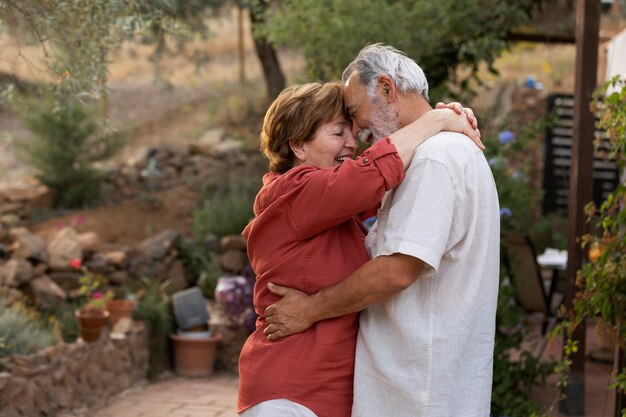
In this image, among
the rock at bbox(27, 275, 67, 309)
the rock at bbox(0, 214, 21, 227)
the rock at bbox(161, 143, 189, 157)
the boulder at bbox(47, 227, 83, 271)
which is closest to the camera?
the rock at bbox(27, 275, 67, 309)

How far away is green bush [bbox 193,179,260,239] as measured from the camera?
336 inches

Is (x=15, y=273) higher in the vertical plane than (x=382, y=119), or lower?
lower

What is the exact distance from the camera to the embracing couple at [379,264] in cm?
218

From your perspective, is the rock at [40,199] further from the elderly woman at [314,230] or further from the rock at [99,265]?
the elderly woman at [314,230]

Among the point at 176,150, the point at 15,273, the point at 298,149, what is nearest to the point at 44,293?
the point at 15,273

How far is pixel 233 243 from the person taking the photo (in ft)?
26.3

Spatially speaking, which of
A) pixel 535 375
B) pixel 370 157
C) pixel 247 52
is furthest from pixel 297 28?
pixel 247 52

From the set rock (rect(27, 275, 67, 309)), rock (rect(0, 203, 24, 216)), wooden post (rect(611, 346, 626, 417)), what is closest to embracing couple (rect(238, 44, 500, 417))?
wooden post (rect(611, 346, 626, 417))

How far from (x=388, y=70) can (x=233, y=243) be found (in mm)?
5813

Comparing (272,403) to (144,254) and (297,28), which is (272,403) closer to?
(297,28)

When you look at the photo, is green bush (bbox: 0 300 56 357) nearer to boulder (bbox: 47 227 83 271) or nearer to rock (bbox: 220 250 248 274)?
boulder (bbox: 47 227 83 271)

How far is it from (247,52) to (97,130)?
10.8 metres

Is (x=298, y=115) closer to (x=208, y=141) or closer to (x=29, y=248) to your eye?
(x=29, y=248)

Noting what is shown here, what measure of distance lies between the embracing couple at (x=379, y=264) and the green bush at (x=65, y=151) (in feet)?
23.6
